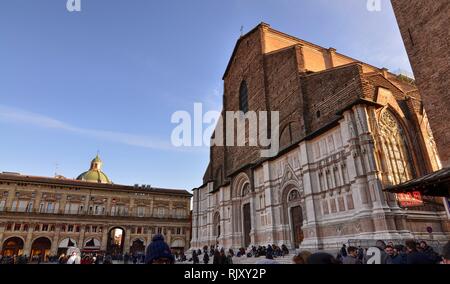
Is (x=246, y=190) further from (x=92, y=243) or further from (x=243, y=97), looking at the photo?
(x=92, y=243)

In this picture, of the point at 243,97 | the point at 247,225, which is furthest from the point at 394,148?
the point at 243,97

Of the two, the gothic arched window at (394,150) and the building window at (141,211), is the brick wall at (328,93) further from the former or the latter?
the building window at (141,211)

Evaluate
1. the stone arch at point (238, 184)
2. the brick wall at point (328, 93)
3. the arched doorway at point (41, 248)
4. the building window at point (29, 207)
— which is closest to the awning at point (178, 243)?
the arched doorway at point (41, 248)

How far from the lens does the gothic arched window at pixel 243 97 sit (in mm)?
29647

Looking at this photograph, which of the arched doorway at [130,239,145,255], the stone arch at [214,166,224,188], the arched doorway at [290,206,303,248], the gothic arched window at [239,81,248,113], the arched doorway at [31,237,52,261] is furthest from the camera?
the arched doorway at [130,239,145,255]

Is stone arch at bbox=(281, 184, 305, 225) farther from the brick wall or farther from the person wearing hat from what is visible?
the person wearing hat

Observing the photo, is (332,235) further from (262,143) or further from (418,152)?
(262,143)

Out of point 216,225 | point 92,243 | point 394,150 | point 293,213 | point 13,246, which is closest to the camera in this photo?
point 394,150

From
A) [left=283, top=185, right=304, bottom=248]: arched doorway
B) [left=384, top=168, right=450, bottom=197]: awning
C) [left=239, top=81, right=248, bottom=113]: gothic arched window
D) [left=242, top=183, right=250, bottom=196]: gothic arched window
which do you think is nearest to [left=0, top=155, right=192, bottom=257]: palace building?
[left=242, top=183, right=250, bottom=196]: gothic arched window

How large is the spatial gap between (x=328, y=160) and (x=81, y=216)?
35739 mm

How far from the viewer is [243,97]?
30469 mm

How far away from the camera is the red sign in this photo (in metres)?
12.9

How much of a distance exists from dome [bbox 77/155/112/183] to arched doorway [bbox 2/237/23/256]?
17.1m
